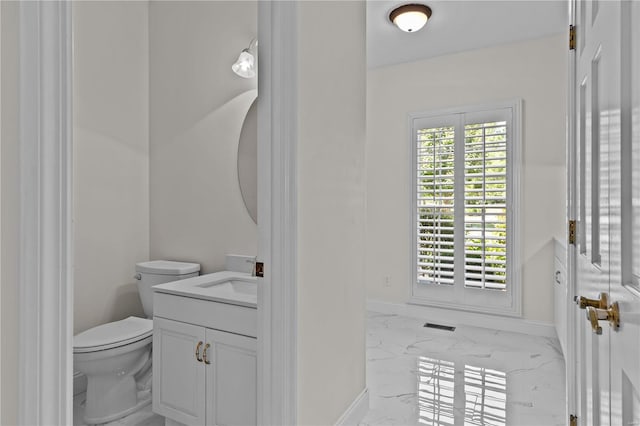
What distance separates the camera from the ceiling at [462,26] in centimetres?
301

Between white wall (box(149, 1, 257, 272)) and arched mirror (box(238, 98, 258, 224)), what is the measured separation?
40 millimetres

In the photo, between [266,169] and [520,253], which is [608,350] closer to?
[266,169]

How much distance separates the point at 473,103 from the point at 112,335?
11.5 ft

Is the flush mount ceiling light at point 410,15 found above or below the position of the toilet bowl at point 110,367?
above

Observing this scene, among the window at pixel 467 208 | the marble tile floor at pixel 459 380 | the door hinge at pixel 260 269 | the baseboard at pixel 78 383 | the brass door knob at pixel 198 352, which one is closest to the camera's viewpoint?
the door hinge at pixel 260 269

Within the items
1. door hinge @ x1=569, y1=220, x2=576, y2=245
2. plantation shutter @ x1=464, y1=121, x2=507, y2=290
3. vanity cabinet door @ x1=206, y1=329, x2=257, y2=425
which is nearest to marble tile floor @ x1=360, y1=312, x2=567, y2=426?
plantation shutter @ x1=464, y1=121, x2=507, y2=290

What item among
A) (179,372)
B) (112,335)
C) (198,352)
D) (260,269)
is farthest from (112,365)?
(260,269)

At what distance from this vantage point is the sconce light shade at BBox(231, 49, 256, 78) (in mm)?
2523

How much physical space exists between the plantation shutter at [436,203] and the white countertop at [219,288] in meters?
2.18

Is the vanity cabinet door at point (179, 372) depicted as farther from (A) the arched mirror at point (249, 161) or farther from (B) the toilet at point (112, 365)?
(A) the arched mirror at point (249, 161)

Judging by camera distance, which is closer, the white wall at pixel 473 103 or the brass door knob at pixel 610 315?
the brass door knob at pixel 610 315

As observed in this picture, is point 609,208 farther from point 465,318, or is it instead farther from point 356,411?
point 465,318

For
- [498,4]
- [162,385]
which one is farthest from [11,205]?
[498,4]

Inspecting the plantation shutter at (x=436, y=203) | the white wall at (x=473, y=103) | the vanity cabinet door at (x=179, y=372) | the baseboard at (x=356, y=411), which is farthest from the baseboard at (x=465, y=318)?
the vanity cabinet door at (x=179, y=372)
